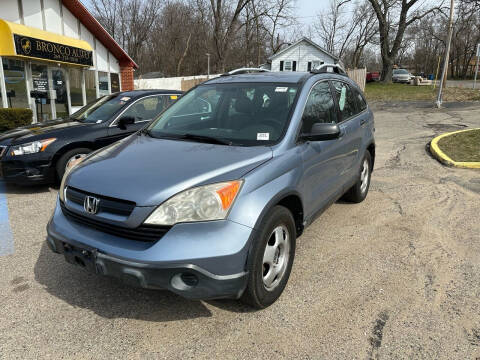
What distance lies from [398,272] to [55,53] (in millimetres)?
13383

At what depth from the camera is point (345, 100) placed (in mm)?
4629

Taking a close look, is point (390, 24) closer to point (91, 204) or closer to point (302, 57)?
point (302, 57)

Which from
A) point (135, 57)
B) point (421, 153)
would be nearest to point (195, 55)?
point (135, 57)

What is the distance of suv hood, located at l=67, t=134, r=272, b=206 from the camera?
2.51 m

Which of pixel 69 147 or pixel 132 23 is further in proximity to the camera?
pixel 132 23

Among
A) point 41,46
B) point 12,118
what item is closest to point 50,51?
point 41,46

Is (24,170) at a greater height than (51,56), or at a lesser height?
lesser

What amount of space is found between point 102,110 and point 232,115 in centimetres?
390

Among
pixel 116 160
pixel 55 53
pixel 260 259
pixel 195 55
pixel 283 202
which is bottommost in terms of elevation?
pixel 260 259

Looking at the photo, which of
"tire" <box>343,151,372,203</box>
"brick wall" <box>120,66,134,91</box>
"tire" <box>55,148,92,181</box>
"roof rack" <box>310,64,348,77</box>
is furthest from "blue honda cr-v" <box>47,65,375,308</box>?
"brick wall" <box>120,66,134,91</box>

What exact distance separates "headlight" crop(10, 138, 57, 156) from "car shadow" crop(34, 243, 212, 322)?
8.77 feet

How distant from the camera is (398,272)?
354 cm

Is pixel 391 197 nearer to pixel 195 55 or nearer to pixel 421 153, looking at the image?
pixel 421 153

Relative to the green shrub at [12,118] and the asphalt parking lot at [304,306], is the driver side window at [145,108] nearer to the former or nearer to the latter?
the asphalt parking lot at [304,306]
